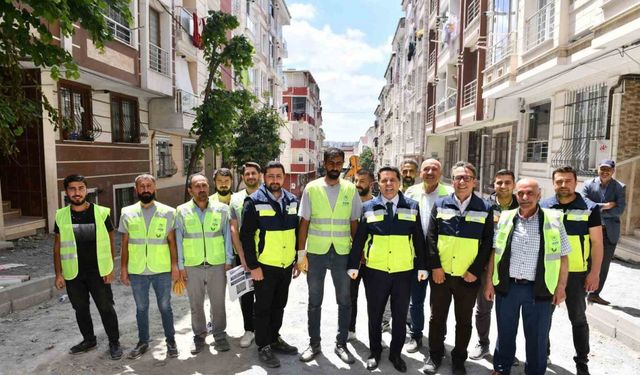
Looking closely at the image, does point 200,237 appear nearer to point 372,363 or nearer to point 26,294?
point 372,363

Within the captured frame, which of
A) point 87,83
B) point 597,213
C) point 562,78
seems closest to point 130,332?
point 597,213

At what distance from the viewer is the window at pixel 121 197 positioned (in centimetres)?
1230

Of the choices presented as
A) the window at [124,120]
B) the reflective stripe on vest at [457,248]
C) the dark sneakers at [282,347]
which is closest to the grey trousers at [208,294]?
the dark sneakers at [282,347]

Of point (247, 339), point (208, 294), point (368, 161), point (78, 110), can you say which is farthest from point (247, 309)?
point (368, 161)

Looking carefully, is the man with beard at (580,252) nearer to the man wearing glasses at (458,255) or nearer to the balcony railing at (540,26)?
the man wearing glasses at (458,255)

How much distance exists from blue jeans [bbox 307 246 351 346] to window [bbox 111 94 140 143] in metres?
10.5

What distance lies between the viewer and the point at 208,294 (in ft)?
14.1

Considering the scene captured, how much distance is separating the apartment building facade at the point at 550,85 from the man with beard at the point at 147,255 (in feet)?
22.6

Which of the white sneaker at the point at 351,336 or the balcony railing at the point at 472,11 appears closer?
the white sneaker at the point at 351,336

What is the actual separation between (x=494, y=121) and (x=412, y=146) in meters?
13.7

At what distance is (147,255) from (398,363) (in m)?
2.74

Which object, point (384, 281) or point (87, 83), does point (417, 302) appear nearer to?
point (384, 281)

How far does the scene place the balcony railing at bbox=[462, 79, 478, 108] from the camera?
1422 cm

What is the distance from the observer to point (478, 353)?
13.7 ft
